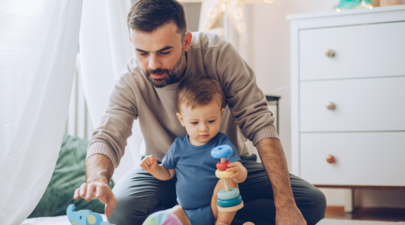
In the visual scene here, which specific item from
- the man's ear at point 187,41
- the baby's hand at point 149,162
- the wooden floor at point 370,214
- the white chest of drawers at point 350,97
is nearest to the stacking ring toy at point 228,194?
the baby's hand at point 149,162

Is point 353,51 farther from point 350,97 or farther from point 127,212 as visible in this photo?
point 127,212

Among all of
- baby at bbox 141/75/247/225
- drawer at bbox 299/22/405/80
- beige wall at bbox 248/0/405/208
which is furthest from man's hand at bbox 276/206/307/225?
beige wall at bbox 248/0/405/208

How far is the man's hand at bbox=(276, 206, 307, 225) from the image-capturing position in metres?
0.96

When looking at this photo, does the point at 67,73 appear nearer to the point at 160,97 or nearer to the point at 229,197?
the point at 160,97

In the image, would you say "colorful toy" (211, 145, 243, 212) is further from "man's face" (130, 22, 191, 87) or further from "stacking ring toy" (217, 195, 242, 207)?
"man's face" (130, 22, 191, 87)

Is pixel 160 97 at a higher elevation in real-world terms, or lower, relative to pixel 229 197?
higher

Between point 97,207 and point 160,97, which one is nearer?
point 160,97

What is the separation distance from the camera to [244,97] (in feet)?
3.80

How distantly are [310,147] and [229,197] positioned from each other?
783mm

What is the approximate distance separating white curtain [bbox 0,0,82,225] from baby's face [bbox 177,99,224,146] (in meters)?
0.43

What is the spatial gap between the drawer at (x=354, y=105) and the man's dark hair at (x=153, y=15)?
753 millimetres

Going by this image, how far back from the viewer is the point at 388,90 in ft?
4.71

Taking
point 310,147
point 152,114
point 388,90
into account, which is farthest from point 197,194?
point 388,90

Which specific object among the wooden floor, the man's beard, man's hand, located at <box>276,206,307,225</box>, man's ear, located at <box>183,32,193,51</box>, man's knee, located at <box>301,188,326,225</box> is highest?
man's ear, located at <box>183,32,193,51</box>
